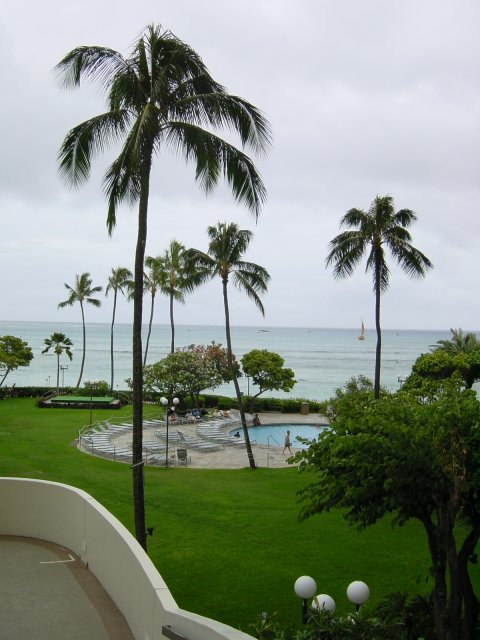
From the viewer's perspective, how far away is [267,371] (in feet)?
129

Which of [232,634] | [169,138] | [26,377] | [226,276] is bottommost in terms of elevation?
[26,377]

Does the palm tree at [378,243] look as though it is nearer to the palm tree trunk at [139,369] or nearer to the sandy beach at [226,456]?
the sandy beach at [226,456]

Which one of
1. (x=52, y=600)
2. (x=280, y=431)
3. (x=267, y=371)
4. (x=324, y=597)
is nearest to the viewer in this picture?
(x=52, y=600)

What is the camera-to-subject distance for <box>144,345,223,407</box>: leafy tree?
1523 inches

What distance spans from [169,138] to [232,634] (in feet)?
32.9

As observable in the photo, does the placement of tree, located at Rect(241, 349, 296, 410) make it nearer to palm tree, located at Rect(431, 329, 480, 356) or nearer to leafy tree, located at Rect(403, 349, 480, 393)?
palm tree, located at Rect(431, 329, 480, 356)

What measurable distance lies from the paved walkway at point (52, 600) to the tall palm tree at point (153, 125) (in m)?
2.58

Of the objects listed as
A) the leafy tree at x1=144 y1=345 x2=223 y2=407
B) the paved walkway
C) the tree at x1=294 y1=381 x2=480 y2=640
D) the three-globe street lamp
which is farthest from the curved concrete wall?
Answer: the leafy tree at x1=144 y1=345 x2=223 y2=407

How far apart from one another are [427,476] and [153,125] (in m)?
8.34

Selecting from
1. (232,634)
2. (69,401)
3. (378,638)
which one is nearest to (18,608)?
(232,634)

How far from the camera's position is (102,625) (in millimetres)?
7887

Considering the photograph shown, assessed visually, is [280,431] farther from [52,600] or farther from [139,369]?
[52,600]

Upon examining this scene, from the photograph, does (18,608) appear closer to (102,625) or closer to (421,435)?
(102,625)

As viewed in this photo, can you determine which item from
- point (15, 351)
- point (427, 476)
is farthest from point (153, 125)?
point (15, 351)
